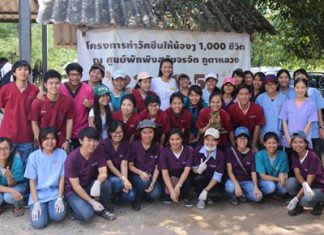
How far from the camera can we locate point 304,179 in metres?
4.96

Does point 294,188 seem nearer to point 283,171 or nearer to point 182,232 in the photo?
point 283,171

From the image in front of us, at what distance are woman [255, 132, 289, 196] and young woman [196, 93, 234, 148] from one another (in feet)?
1.52

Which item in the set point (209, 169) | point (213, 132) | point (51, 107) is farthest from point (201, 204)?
point (51, 107)

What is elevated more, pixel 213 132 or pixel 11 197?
pixel 213 132

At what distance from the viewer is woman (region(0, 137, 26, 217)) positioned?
4.74m

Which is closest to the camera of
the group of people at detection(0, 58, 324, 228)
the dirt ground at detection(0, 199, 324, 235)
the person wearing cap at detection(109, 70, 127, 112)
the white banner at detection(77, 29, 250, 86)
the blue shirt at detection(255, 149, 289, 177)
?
the dirt ground at detection(0, 199, 324, 235)

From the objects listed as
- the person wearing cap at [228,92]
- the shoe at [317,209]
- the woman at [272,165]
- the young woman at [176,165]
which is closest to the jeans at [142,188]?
the young woman at [176,165]

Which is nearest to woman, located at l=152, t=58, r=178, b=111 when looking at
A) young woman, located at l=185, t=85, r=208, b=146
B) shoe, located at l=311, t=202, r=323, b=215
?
young woman, located at l=185, t=85, r=208, b=146

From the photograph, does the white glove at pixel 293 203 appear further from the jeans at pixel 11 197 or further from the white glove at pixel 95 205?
the jeans at pixel 11 197

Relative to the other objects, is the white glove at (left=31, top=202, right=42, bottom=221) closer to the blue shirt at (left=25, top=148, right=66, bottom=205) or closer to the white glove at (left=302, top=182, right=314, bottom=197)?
the blue shirt at (left=25, top=148, right=66, bottom=205)

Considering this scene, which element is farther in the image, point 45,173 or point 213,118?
point 213,118

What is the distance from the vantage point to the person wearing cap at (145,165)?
16.9ft

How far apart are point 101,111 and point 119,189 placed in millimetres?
951

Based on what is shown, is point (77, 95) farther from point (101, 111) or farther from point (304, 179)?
point (304, 179)
